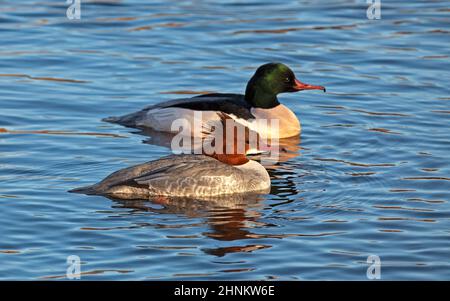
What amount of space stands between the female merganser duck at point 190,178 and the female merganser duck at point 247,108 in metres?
2.58

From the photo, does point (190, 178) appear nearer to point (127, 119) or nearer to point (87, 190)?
point (87, 190)

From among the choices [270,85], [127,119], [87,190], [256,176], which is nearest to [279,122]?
[270,85]

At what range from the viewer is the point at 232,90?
16.5 m

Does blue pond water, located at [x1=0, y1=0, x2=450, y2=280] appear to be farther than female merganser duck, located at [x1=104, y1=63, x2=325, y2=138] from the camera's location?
No

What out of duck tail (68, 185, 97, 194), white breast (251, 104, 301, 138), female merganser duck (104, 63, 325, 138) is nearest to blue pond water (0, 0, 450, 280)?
duck tail (68, 185, 97, 194)

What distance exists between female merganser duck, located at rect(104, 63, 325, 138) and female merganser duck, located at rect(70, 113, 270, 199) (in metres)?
2.58

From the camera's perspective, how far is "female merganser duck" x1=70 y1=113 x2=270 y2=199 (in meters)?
11.6

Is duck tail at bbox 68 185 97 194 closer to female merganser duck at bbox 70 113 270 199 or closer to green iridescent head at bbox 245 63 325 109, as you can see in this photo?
female merganser duck at bbox 70 113 270 199

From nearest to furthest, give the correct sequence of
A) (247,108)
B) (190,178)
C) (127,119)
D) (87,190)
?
(87,190)
(190,178)
(127,119)
(247,108)

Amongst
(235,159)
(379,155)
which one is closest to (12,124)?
(235,159)

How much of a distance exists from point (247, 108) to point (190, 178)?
364 cm

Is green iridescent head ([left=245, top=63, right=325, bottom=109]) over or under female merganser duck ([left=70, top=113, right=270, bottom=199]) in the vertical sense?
over
